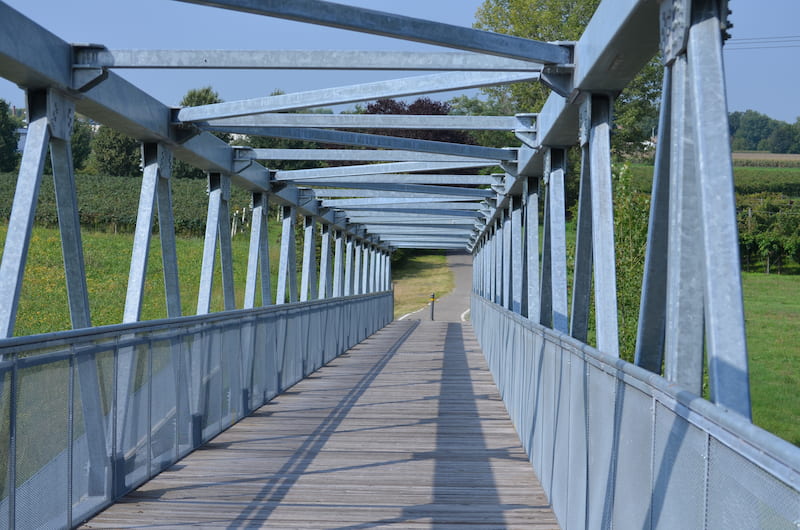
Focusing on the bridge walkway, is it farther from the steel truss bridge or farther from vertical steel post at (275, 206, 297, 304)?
vertical steel post at (275, 206, 297, 304)

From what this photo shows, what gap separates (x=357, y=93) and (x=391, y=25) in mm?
2786

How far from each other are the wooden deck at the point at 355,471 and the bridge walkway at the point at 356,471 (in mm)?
10

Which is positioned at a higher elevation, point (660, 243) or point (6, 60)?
point (6, 60)

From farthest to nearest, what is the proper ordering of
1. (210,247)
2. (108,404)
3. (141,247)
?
1. (210,247)
2. (141,247)
3. (108,404)

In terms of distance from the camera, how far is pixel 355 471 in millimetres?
7965

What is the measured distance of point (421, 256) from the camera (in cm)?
7875

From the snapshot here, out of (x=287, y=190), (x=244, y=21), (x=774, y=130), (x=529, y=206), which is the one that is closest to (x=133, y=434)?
(x=244, y=21)

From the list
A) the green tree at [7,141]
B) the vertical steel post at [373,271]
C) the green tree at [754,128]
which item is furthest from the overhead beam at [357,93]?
the green tree at [754,128]

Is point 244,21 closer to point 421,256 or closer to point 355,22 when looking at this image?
point 355,22

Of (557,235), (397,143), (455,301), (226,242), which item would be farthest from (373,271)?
(557,235)

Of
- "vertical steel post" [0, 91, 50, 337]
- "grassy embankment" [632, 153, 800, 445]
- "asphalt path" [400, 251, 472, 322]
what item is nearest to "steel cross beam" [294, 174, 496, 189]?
"grassy embankment" [632, 153, 800, 445]

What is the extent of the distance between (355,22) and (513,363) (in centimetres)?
510

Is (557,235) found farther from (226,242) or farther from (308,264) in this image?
(308,264)

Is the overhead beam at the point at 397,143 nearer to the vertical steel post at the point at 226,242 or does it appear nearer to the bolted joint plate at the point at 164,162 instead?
the vertical steel post at the point at 226,242
